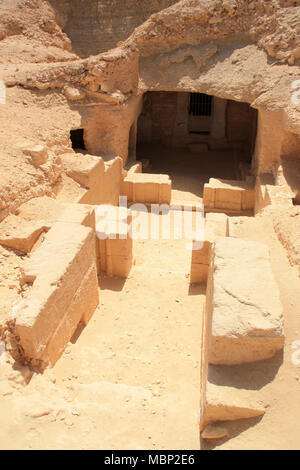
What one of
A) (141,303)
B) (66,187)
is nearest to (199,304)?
(141,303)

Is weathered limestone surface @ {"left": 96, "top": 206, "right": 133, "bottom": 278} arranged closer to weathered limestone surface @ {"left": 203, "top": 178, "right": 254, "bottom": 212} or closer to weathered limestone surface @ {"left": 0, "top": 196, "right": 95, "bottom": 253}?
weathered limestone surface @ {"left": 0, "top": 196, "right": 95, "bottom": 253}

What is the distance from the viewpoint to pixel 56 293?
4109 mm

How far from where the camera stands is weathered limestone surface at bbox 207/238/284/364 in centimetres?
322

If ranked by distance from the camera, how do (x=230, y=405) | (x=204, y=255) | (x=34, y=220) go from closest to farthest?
(x=230, y=405) < (x=34, y=220) < (x=204, y=255)

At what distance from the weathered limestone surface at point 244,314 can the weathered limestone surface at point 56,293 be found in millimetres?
1613

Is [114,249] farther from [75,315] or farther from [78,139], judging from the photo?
[78,139]

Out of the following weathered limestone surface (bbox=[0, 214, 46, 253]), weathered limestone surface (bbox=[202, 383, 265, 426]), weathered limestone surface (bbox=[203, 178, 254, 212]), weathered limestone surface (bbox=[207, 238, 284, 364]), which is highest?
weathered limestone surface (bbox=[207, 238, 284, 364])

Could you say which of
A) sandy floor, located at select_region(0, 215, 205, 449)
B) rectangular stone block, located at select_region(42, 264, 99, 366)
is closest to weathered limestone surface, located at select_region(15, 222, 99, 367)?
rectangular stone block, located at select_region(42, 264, 99, 366)

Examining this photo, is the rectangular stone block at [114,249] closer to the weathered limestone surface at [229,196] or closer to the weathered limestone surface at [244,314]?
the weathered limestone surface at [244,314]

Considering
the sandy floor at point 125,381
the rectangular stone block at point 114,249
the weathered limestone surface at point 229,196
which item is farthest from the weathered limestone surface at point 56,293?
the weathered limestone surface at point 229,196

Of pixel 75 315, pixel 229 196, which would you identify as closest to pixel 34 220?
pixel 75 315

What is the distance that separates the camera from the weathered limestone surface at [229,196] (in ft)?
29.6

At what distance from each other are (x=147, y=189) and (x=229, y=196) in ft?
6.30

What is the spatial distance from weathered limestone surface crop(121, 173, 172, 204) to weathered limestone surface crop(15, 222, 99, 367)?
14.1 ft
